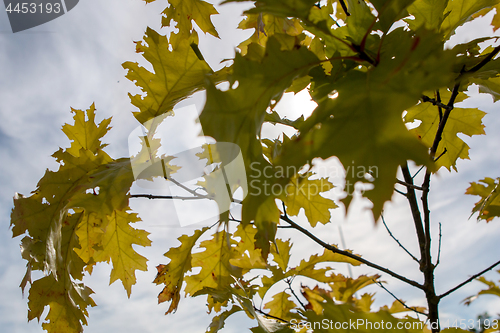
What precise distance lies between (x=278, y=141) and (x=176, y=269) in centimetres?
70

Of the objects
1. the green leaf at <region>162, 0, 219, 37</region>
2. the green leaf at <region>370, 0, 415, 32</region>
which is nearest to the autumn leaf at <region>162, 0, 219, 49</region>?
the green leaf at <region>162, 0, 219, 37</region>

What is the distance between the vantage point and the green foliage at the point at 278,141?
48 cm

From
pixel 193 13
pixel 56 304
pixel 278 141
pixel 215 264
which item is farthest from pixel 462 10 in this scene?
pixel 56 304

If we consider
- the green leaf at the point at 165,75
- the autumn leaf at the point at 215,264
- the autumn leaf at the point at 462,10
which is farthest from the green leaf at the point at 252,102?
the autumn leaf at the point at 215,264

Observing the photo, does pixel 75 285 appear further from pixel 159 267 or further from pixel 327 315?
pixel 327 315

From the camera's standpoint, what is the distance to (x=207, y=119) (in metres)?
0.55

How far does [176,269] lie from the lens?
129cm

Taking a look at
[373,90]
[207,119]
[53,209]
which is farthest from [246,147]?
Answer: [53,209]

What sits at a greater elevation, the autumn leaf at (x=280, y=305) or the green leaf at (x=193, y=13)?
the green leaf at (x=193, y=13)

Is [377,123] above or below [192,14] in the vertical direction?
below

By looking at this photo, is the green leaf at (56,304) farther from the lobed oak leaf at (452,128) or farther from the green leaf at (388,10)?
the lobed oak leaf at (452,128)

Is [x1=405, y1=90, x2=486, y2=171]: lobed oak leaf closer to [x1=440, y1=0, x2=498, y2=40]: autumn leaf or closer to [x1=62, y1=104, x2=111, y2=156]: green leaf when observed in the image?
[x1=440, y1=0, x2=498, y2=40]: autumn leaf

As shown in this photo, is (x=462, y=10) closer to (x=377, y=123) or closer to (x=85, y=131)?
(x=377, y=123)

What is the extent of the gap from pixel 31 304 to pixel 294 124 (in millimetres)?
1107
